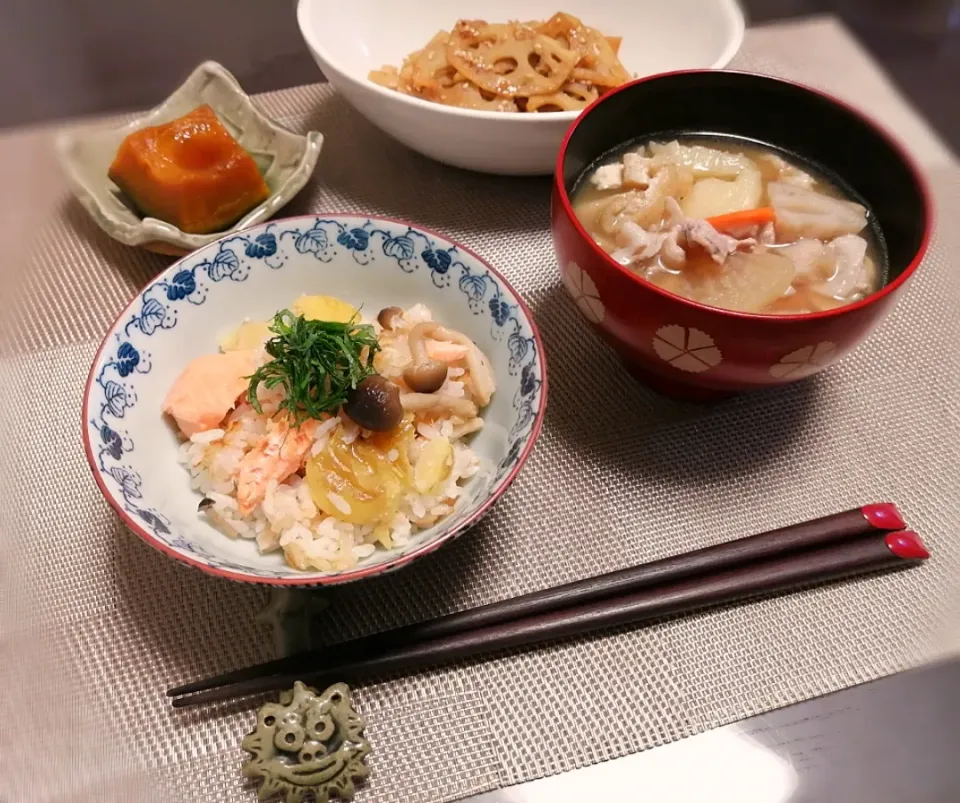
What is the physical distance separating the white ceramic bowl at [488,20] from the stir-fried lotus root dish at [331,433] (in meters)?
0.58

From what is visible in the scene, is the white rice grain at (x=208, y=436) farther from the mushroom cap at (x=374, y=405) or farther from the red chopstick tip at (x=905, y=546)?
the red chopstick tip at (x=905, y=546)

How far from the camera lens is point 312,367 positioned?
48.5 inches

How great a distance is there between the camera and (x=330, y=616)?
1212 mm

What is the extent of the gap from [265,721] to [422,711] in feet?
0.76

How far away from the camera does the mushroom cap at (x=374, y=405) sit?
1.18 m

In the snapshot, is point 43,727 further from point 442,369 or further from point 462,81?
point 462,81

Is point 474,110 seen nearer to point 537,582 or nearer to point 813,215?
point 813,215

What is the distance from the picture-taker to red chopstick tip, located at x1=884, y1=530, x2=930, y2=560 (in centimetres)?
126

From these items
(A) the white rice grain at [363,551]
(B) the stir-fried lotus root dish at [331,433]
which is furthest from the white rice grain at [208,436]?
(A) the white rice grain at [363,551]

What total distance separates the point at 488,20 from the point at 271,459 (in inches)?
64.4

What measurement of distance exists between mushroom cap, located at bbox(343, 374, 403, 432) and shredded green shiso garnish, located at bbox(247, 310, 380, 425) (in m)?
0.02

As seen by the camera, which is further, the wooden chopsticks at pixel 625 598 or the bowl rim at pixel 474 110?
the bowl rim at pixel 474 110

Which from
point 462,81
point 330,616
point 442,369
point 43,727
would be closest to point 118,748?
point 43,727

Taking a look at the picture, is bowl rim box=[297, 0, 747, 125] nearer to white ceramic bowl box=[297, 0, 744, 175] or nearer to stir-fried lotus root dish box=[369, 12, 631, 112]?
white ceramic bowl box=[297, 0, 744, 175]
